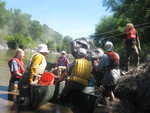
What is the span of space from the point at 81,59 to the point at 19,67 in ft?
7.46

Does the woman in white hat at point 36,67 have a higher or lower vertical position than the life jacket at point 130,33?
lower

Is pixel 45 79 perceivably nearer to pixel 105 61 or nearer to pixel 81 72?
pixel 81 72

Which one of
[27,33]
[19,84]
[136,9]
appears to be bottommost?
[19,84]

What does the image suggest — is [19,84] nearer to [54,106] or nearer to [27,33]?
[54,106]

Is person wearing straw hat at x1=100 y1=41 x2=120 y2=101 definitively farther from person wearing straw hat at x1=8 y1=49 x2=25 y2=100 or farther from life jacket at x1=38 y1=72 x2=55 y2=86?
person wearing straw hat at x1=8 y1=49 x2=25 y2=100

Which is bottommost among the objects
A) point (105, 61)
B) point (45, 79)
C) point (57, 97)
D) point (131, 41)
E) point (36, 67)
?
point (57, 97)

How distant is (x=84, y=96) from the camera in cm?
996

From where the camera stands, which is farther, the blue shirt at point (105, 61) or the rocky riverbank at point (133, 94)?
the blue shirt at point (105, 61)

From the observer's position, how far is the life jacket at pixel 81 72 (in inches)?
396

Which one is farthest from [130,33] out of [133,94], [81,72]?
[81,72]

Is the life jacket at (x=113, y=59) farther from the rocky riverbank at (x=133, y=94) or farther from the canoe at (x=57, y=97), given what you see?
the canoe at (x=57, y=97)

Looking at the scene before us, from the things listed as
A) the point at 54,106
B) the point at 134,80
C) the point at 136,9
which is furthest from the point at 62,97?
the point at 136,9

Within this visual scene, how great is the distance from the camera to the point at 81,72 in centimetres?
1007

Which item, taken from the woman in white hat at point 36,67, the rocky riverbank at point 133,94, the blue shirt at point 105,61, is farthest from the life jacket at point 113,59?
the woman in white hat at point 36,67
